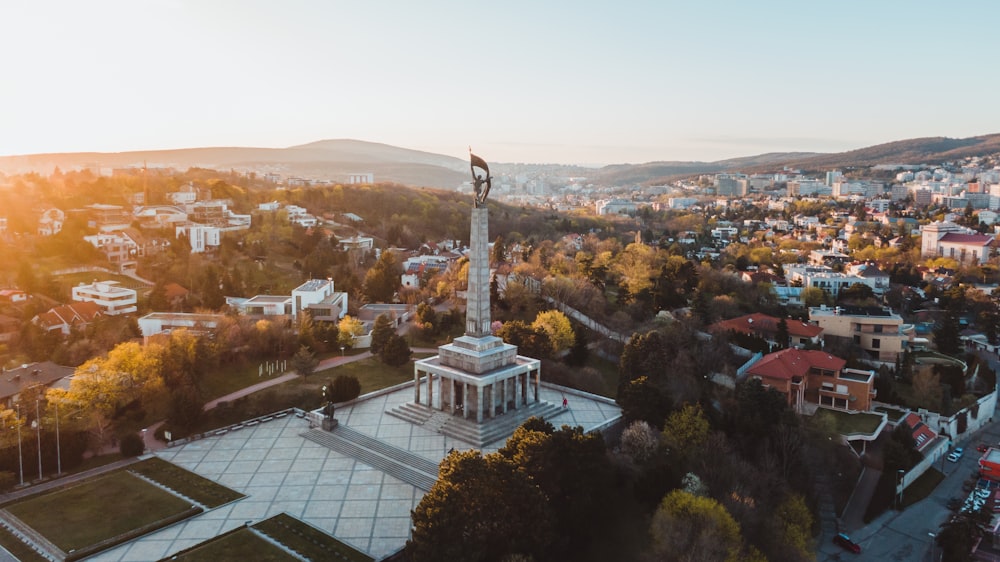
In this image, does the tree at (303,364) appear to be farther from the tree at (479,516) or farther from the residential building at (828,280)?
the residential building at (828,280)

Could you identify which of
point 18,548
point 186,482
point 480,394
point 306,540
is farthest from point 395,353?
point 18,548

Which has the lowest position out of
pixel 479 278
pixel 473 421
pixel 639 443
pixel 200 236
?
pixel 473 421

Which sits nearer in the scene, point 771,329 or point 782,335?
point 782,335

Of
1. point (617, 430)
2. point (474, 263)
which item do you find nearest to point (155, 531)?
point (474, 263)

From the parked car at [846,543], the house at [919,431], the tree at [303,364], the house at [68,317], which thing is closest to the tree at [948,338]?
the house at [919,431]

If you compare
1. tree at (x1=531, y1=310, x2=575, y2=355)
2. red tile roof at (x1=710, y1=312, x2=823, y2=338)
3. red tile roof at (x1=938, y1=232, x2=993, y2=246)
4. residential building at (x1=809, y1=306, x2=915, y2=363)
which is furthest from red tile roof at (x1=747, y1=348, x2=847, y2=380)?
red tile roof at (x1=938, y1=232, x2=993, y2=246)

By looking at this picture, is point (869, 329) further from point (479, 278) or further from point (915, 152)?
point (915, 152)

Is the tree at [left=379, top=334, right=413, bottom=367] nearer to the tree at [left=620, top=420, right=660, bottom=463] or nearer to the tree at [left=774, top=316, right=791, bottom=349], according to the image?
the tree at [left=620, top=420, right=660, bottom=463]

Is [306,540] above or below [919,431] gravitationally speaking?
above
